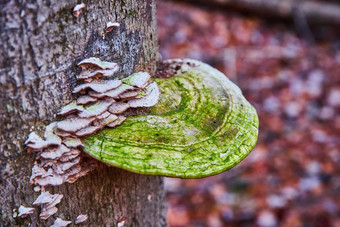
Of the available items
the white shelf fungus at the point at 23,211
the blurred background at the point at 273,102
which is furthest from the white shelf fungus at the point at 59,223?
the blurred background at the point at 273,102

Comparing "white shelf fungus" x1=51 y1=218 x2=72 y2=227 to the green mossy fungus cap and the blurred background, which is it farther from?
the blurred background

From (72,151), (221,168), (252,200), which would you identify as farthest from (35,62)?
(252,200)

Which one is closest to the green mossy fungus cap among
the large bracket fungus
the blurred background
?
the large bracket fungus

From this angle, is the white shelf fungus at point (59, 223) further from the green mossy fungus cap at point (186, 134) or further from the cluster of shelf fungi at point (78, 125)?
the green mossy fungus cap at point (186, 134)

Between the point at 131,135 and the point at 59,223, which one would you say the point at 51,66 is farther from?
the point at 59,223

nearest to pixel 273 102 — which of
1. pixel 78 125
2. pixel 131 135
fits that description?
pixel 131 135
